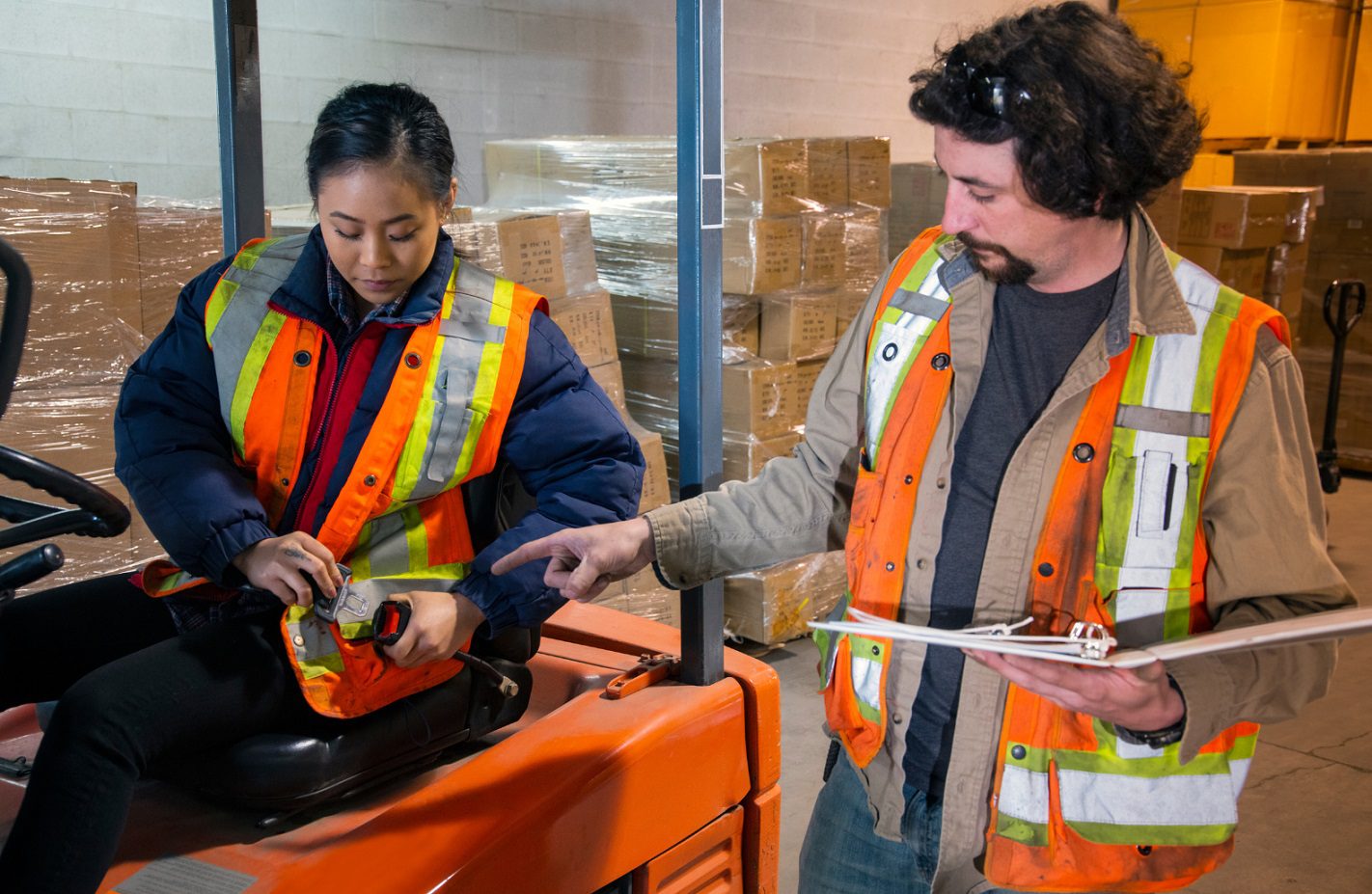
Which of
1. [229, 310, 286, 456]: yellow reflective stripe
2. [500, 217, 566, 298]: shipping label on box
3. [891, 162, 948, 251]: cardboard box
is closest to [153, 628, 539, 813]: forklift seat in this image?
[229, 310, 286, 456]: yellow reflective stripe

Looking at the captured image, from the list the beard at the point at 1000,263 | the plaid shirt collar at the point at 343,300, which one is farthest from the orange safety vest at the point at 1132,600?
the plaid shirt collar at the point at 343,300

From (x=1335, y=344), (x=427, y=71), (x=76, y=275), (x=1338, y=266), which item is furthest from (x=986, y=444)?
(x=1338, y=266)

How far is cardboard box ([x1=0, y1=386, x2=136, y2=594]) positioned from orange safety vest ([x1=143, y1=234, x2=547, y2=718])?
4.62ft

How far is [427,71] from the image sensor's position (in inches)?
197

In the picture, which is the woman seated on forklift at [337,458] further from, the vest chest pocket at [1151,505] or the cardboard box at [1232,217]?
the cardboard box at [1232,217]

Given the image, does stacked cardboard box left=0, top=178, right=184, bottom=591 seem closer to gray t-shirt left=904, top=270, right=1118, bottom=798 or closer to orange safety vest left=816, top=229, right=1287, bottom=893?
gray t-shirt left=904, top=270, right=1118, bottom=798

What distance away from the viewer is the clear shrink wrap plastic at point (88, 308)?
2982mm

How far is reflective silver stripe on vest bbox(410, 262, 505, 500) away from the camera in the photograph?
1768 millimetres

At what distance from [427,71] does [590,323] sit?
1630 millimetres

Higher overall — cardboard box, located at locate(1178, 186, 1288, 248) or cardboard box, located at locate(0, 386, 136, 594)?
cardboard box, located at locate(1178, 186, 1288, 248)

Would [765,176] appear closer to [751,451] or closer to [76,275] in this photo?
[751,451]

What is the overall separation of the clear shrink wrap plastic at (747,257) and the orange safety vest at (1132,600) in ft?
9.30

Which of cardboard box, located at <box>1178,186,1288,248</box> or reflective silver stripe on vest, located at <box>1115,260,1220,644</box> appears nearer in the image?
reflective silver stripe on vest, located at <box>1115,260,1220,644</box>

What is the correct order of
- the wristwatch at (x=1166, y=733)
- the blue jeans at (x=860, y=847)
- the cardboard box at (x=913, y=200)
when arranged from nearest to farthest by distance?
the wristwatch at (x=1166, y=733)
the blue jeans at (x=860, y=847)
the cardboard box at (x=913, y=200)
